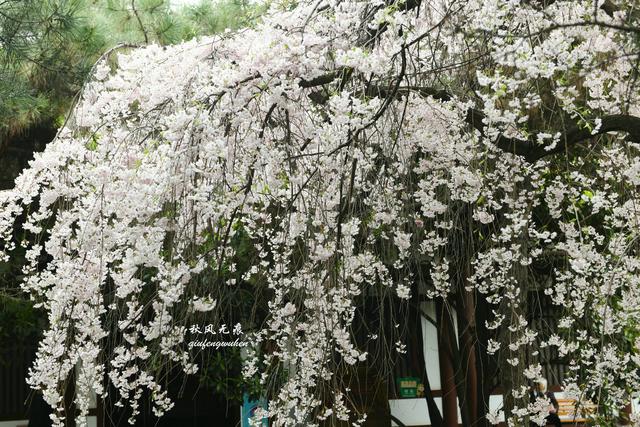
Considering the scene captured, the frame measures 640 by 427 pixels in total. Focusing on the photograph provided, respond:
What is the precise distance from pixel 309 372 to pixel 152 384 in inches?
29.7

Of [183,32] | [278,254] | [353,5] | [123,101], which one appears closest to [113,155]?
[123,101]

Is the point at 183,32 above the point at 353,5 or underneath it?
above

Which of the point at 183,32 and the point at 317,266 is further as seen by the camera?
the point at 183,32

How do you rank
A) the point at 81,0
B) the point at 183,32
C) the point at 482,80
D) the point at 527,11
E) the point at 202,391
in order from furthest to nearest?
the point at 202,391 < the point at 183,32 < the point at 81,0 < the point at 527,11 < the point at 482,80

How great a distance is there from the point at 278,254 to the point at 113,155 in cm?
80

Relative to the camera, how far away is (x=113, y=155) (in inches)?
113

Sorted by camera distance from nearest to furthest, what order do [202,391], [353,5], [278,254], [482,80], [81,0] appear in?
1. [482,80]
2. [353,5]
3. [278,254]
4. [81,0]
5. [202,391]

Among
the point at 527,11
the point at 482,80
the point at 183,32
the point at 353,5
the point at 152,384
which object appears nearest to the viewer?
the point at 482,80

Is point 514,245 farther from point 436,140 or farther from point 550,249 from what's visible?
point 550,249

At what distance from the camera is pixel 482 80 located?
6.48 feet

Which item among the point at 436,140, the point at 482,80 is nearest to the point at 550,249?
the point at 436,140

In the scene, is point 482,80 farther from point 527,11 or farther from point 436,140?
point 436,140

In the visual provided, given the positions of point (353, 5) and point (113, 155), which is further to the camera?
point (113, 155)

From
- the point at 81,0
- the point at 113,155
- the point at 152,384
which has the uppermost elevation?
the point at 81,0
